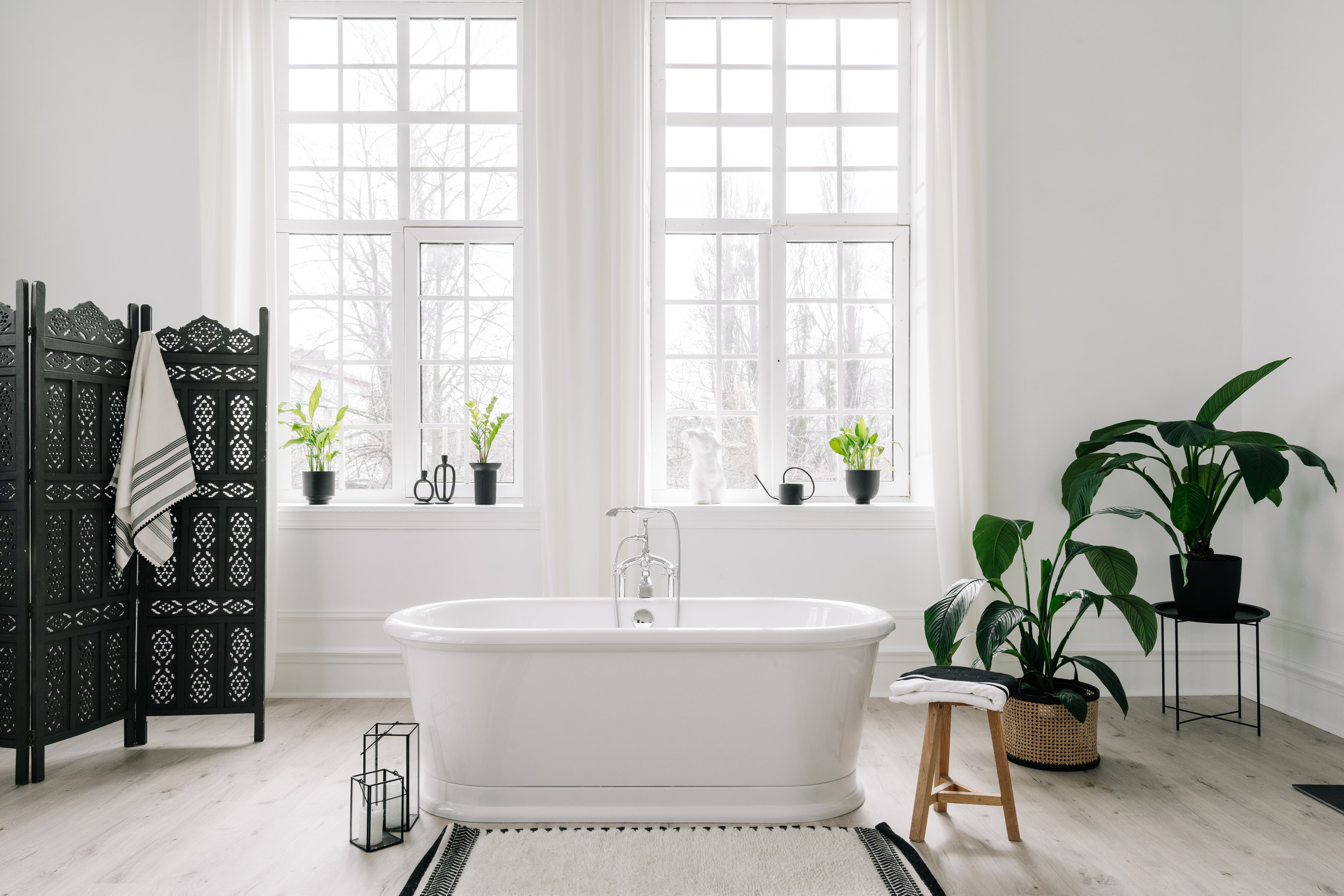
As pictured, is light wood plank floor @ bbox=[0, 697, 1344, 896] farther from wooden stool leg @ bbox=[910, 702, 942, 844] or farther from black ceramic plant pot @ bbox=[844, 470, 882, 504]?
black ceramic plant pot @ bbox=[844, 470, 882, 504]

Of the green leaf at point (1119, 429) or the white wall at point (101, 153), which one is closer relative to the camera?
the green leaf at point (1119, 429)

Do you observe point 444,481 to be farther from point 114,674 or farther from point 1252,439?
point 1252,439

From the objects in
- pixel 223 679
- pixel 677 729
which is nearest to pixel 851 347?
pixel 677 729

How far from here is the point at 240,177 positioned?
11.2ft

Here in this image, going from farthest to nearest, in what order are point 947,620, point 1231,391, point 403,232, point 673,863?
point 403,232
point 1231,391
point 947,620
point 673,863

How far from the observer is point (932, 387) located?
3457 millimetres

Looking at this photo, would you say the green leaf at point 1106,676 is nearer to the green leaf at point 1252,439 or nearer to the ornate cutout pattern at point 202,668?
the green leaf at point 1252,439

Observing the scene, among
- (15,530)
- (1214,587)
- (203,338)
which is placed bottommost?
(1214,587)

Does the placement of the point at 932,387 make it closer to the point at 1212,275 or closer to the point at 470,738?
the point at 1212,275

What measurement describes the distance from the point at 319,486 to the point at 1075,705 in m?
3.04

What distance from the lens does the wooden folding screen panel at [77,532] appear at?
2.55 metres

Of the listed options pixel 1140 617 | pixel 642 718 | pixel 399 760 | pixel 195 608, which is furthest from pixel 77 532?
pixel 1140 617

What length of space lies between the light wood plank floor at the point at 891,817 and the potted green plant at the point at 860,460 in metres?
0.97

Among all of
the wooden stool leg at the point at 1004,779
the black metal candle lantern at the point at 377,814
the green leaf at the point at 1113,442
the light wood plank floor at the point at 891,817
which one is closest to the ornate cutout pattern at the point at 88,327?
the light wood plank floor at the point at 891,817
